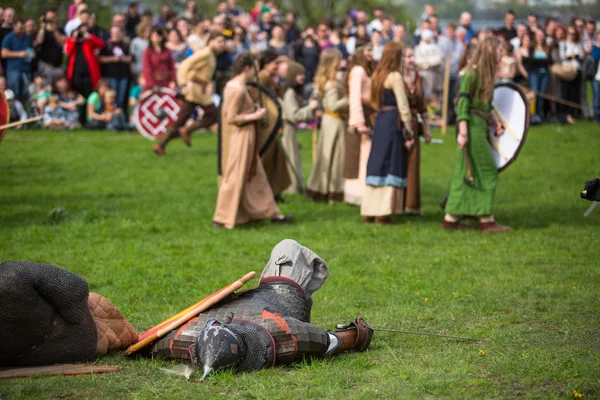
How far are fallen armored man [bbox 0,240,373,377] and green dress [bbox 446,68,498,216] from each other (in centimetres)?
489

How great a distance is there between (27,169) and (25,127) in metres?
4.77

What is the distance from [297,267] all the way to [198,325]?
826 mm

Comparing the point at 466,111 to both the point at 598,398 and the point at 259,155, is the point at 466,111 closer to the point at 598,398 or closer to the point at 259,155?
the point at 259,155

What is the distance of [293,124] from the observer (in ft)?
45.5

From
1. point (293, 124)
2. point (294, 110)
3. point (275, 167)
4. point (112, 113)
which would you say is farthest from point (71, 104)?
point (275, 167)

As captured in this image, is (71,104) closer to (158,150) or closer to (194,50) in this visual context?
(194,50)

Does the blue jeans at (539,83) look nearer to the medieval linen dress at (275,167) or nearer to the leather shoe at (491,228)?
the medieval linen dress at (275,167)

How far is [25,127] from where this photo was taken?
1975 cm

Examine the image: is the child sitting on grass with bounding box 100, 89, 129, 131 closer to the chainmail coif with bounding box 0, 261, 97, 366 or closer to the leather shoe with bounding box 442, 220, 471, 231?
the leather shoe with bounding box 442, 220, 471, 231

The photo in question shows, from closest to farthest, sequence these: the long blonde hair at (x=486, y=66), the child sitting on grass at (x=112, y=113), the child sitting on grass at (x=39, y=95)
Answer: the long blonde hair at (x=486, y=66) < the child sitting on grass at (x=39, y=95) < the child sitting on grass at (x=112, y=113)

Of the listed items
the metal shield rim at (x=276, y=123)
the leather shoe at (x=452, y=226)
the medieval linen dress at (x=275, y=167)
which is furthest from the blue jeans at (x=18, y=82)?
the leather shoe at (x=452, y=226)

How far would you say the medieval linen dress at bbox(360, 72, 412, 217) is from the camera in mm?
11312

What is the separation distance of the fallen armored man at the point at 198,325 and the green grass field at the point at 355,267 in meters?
0.13

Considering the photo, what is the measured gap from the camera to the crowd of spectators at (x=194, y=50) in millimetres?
19703
